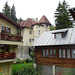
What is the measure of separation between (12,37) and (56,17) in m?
25.1

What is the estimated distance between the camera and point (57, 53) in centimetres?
1802

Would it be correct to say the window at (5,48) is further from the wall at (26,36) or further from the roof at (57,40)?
the wall at (26,36)

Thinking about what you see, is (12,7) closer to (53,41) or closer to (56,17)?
(56,17)

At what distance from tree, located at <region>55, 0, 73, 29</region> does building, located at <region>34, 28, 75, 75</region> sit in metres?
17.4

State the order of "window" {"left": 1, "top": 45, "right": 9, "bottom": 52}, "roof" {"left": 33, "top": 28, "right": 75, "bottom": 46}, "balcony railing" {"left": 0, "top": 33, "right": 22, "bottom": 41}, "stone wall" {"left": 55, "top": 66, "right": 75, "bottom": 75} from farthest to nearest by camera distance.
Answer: "roof" {"left": 33, "top": 28, "right": 75, "bottom": 46} → "window" {"left": 1, "top": 45, "right": 9, "bottom": 52} → "stone wall" {"left": 55, "top": 66, "right": 75, "bottom": 75} → "balcony railing" {"left": 0, "top": 33, "right": 22, "bottom": 41}

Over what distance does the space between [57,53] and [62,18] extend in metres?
22.2

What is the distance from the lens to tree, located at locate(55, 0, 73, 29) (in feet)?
121

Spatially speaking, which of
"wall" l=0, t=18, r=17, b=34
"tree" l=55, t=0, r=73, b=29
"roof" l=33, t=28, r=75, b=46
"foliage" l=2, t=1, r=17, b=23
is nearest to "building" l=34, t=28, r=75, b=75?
"roof" l=33, t=28, r=75, b=46

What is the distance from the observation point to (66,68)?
17078mm

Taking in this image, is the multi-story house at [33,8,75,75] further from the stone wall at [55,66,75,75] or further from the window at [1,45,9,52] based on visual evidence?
the window at [1,45,9,52]

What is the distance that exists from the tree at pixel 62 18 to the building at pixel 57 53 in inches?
684

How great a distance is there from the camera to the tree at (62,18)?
37.0 m

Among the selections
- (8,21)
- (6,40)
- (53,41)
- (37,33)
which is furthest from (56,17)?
(6,40)

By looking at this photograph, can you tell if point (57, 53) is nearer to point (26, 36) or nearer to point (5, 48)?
point (5, 48)
